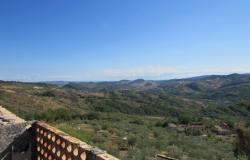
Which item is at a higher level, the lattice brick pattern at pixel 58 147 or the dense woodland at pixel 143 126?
the lattice brick pattern at pixel 58 147

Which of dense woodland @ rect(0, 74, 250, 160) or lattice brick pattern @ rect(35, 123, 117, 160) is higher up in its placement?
lattice brick pattern @ rect(35, 123, 117, 160)

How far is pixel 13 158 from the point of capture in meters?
6.10

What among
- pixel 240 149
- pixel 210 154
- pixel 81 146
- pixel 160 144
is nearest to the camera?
pixel 81 146

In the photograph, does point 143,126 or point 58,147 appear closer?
point 58,147

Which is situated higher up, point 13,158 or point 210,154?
point 13,158

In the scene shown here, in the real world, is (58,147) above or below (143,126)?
above

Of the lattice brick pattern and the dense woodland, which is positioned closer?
the lattice brick pattern

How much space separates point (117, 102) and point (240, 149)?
70306 millimetres

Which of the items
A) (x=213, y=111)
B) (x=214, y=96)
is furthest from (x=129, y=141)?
(x=214, y=96)

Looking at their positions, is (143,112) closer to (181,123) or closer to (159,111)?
(159,111)

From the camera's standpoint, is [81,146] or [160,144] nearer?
[81,146]

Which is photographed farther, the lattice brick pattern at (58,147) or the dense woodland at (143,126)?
the dense woodland at (143,126)

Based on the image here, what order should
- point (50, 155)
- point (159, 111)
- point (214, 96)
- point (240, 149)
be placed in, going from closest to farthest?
point (50, 155) < point (240, 149) < point (159, 111) < point (214, 96)

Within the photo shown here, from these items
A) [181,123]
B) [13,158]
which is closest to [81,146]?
[13,158]
